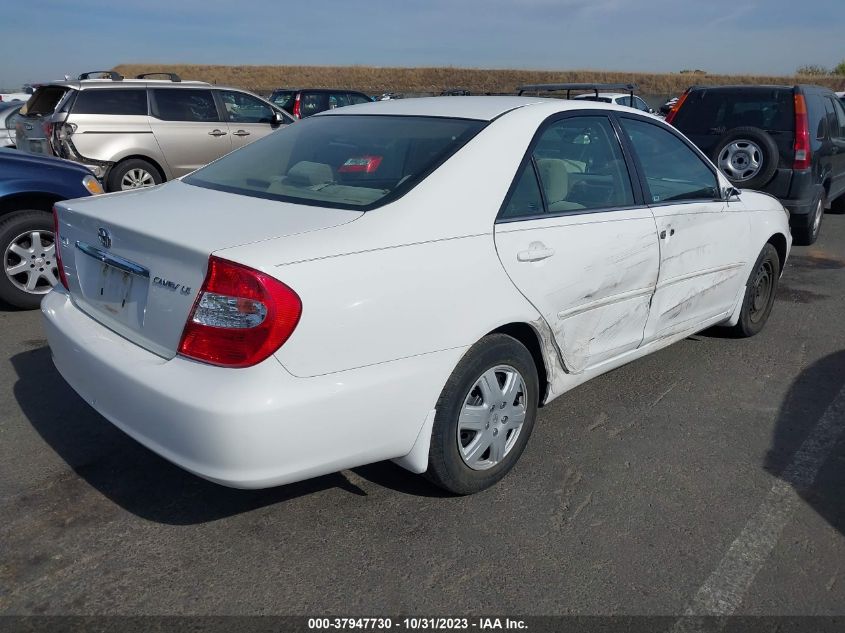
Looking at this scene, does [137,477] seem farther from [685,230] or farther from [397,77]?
[397,77]

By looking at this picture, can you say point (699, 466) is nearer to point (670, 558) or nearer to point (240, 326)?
point (670, 558)

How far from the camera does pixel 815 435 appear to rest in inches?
153

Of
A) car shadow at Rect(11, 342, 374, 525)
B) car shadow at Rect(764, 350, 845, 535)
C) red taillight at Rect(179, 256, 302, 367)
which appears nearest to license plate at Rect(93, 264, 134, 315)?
→ red taillight at Rect(179, 256, 302, 367)

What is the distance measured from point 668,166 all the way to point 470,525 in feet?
7.86

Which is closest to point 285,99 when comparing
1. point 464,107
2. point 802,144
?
point 802,144

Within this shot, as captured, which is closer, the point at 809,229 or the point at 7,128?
the point at 809,229

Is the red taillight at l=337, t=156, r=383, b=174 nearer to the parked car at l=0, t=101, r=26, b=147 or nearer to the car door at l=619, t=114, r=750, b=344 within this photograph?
the car door at l=619, t=114, r=750, b=344

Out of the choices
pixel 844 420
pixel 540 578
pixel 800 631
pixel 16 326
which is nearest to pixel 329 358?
pixel 540 578

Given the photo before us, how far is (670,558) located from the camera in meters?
2.83

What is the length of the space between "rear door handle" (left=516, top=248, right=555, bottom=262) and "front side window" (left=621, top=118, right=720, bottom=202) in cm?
104

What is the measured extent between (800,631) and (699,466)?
3.71 feet

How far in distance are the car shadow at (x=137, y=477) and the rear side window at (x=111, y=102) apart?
642 cm

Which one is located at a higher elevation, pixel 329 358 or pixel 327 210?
pixel 327 210

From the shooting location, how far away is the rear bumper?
242 cm
